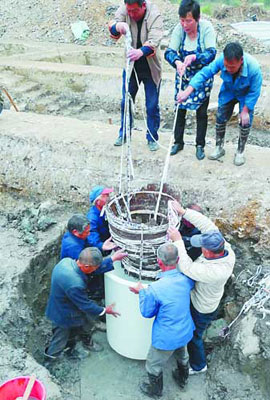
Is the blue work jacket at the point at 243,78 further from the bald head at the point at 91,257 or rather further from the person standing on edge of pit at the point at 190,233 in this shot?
the bald head at the point at 91,257

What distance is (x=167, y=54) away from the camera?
4.86 meters

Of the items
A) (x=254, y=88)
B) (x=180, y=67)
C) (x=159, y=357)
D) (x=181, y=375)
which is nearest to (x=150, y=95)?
(x=180, y=67)

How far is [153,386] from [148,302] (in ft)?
3.21

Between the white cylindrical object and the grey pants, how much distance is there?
1.01 ft

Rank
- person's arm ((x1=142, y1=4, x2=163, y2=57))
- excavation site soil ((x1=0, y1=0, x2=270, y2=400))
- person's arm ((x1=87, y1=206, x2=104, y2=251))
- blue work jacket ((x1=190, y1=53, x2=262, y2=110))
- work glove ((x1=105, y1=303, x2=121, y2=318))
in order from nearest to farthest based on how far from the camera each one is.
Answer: excavation site soil ((x1=0, y1=0, x2=270, y2=400)) < work glove ((x1=105, y1=303, x2=121, y2=318)) < person's arm ((x1=87, y1=206, x2=104, y2=251)) < blue work jacket ((x1=190, y1=53, x2=262, y2=110)) < person's arm ((x1=142, y1=4, x2=163, y2=57))

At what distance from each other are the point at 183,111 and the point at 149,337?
2.56m

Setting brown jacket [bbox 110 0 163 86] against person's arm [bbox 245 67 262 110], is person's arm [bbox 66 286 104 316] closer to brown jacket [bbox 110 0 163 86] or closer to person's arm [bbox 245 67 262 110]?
brown jacket [bbox 110 0 163 86]

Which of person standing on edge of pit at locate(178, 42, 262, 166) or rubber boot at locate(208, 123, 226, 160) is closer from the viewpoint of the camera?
person standing on edge of pit at locate(178, 42, 262, 166)

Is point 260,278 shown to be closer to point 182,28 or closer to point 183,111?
point 183,111

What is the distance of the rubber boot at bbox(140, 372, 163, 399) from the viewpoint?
3.99 metres

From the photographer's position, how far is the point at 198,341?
416cm

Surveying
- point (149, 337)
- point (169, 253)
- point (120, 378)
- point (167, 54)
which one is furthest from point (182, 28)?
point (120, 378)

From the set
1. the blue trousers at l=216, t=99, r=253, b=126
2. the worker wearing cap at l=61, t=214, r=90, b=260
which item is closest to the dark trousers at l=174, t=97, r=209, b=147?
the blue trousers at l=216, t=99, r=253, b=126

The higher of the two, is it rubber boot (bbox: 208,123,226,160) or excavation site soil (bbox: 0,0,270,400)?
rubber boot (bbox: 208,123,226,160)
